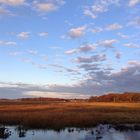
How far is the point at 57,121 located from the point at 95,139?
37.5ft

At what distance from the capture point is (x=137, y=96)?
185 metres

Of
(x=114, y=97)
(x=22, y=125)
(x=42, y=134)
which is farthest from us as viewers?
(x=114, y=97)

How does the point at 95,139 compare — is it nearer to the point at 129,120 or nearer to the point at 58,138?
the point at 58,138

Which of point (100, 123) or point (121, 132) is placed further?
point (100, 123)

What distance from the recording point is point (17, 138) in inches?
1122

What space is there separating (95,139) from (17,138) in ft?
22.1

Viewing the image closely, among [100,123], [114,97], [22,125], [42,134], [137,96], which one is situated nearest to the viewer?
[42,134]

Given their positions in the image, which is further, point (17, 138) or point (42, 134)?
point (42, 134)

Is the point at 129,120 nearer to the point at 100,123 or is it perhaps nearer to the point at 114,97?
the point at 100,123

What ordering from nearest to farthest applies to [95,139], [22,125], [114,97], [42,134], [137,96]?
[95,139] < [42,134] < [22,125] < [137,96] < [114,97]

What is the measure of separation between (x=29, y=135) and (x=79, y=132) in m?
5.20

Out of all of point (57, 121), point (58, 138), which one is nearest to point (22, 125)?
point (57, 121)

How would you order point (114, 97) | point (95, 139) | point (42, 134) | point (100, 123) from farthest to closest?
point (114, 97)
point (100, 123)
point (42, 134)
point (95, 139)

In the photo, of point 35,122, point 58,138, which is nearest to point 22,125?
point 35,122
